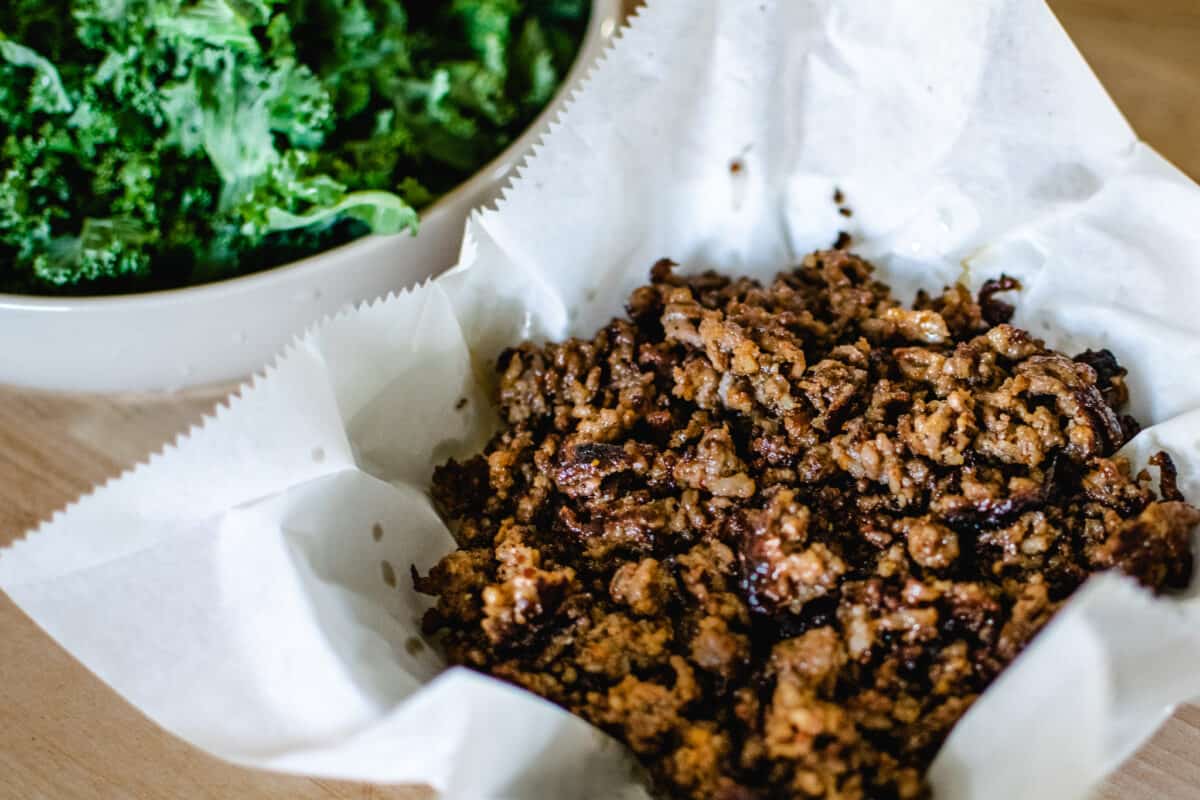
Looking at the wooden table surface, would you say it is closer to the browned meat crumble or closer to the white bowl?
the white bowl

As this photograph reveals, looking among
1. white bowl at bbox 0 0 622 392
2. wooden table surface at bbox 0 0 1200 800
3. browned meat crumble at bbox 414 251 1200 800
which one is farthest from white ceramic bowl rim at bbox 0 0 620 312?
browned meat crumble at bbox 414 251 1200 800

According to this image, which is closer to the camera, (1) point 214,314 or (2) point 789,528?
(2) point 789,528

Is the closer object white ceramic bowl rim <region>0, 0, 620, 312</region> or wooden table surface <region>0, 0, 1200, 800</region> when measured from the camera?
wooden table surface <region>0, 0, 1200, 800</region>

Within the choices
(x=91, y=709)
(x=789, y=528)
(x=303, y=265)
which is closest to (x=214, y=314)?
(x=303, y=265)

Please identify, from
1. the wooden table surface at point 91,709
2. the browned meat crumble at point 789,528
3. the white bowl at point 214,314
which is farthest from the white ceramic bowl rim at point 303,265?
the browned meat crumble at point 789,528

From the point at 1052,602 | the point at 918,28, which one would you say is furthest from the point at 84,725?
the point at 918,28

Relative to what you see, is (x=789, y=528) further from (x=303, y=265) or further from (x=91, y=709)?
(x=91, y=709)
